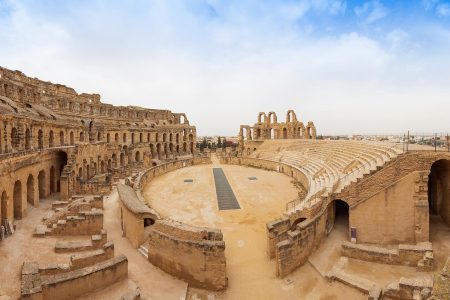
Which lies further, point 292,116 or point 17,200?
point 292,116

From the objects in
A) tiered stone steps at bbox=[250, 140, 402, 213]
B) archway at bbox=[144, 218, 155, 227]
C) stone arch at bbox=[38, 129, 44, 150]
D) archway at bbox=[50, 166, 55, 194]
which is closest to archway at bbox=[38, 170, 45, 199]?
archway at bbox=[50, 166, 55, 194]

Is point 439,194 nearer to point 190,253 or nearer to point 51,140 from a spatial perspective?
point 190,253

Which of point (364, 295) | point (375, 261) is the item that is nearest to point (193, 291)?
point (364, 295)

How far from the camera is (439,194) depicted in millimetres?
13711

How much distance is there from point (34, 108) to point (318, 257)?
26115mm

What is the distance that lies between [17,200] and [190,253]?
10.8m

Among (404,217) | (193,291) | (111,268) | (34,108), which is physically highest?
(34,108)

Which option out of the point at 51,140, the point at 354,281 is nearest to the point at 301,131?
the point at 51,140

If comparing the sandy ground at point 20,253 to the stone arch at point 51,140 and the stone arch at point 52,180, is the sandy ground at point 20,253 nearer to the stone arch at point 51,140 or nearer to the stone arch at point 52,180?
the stone arch at point 52,180

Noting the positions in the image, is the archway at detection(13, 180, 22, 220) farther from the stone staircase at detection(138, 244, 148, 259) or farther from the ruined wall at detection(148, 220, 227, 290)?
the ruined wall at detection(148, 220, 227, 290)

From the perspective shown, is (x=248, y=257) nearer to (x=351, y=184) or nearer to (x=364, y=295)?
(x=364, y=295)

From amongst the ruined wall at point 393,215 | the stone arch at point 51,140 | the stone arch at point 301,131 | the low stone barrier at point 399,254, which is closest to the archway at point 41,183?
the stone arch at point 51,140

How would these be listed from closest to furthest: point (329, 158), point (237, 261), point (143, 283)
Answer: point (143, 283)
point (237, 261)
point (329, 158)

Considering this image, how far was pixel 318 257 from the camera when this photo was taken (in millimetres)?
11352
